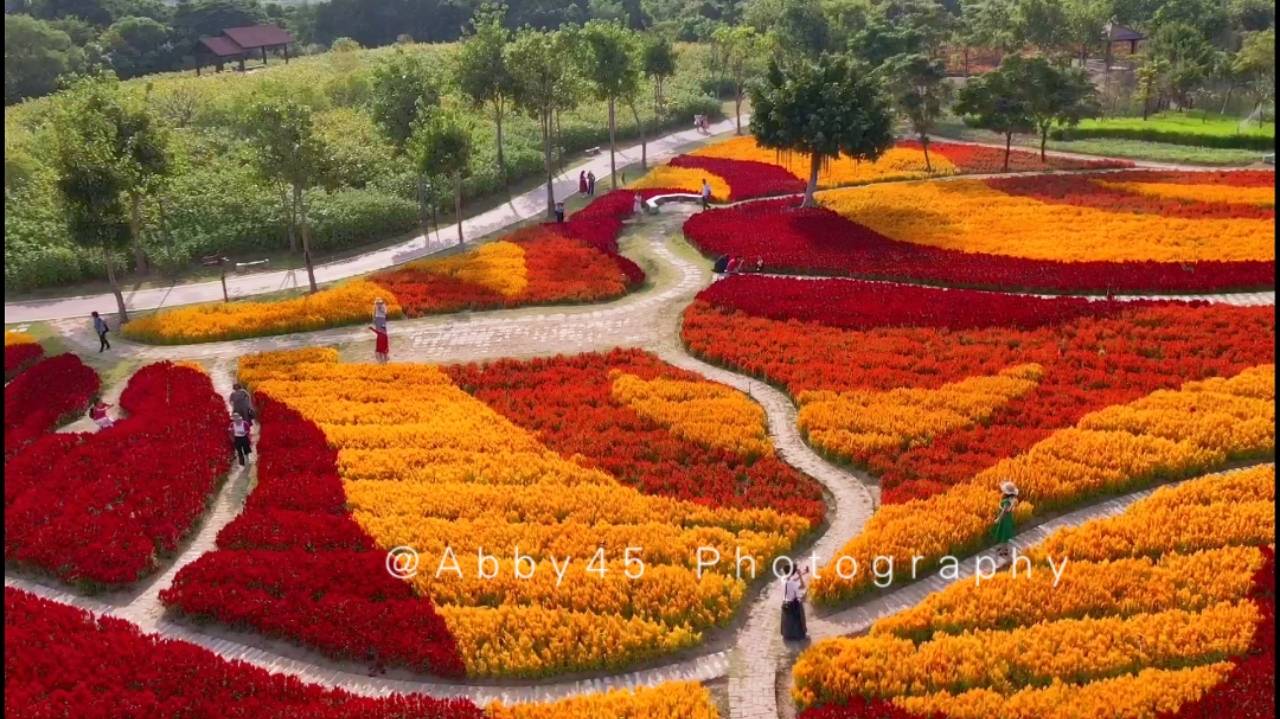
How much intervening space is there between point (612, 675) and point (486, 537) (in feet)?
13.4

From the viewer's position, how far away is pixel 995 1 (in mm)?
104812

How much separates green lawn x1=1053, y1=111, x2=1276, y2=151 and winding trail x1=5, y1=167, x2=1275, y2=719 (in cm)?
2988

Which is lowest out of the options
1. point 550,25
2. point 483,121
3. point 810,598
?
point 810,598

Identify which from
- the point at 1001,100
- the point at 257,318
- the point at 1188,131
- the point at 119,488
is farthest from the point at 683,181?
the point at 119,488

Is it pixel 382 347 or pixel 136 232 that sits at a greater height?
pixel 136 232

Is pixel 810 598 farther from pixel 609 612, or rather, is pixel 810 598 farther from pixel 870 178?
pixel 870 178

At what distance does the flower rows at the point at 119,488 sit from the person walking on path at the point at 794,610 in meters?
11.5

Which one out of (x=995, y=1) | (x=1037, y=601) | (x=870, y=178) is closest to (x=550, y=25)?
(x=995, y=1)

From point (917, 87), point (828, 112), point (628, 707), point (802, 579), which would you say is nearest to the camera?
point (628, 707)

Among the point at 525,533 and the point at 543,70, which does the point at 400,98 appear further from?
the point at 525,533

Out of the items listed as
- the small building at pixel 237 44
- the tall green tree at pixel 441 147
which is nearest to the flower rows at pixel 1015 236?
the tall green tree at pixel 441 147

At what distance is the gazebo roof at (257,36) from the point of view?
8262 centimetres

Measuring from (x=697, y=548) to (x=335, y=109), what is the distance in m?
51.2

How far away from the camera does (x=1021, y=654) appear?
45.5ft
